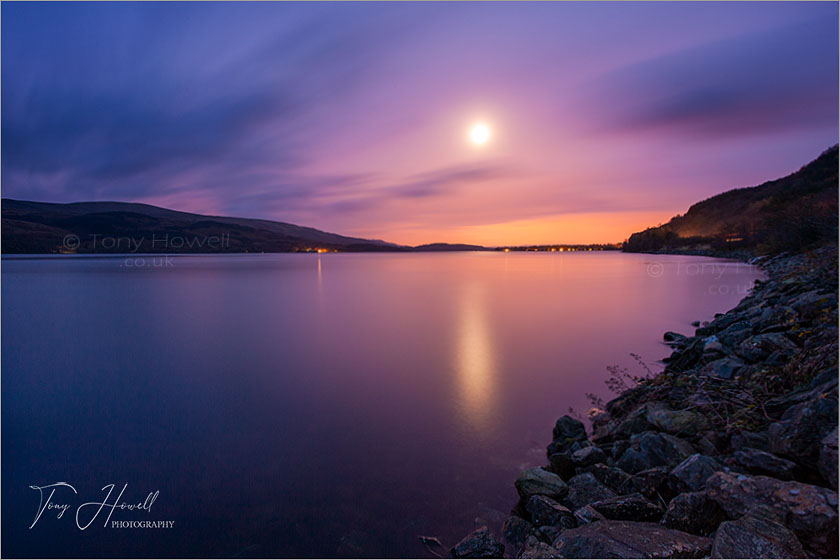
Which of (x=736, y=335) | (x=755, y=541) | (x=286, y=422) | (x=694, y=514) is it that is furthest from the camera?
(x=736, y=335)

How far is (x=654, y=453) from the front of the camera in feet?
13.9

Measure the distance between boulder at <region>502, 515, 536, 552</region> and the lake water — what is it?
0.29 m

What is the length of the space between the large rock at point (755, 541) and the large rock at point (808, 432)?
113 centimetres

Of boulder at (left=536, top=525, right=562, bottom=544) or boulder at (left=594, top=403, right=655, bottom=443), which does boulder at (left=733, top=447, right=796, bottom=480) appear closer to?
boulder at (left=594, top=403, right=655, bottom=443)

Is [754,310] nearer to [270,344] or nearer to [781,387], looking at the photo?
[781,387]

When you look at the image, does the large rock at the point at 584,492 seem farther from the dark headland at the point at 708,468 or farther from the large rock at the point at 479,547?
the large rock at the point at 479,547

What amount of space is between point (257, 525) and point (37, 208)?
238225 millimetres

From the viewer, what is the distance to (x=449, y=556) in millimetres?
3635

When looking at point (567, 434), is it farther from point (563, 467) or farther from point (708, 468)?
point (708, 468)

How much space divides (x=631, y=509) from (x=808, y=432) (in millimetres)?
1781

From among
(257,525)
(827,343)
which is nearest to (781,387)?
(827,343)

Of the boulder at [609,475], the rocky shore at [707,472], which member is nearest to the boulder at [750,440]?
the rocky shore at [707,472]

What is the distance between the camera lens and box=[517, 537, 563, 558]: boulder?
2.99m

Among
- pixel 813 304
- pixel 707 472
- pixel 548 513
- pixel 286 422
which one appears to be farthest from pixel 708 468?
pixel 286 422
